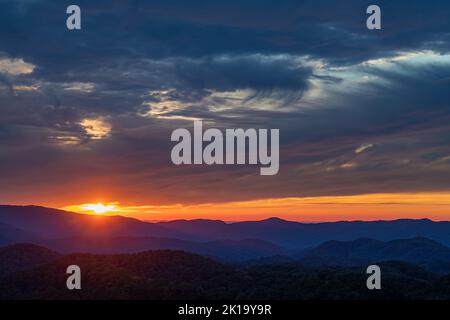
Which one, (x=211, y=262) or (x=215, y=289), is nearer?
(x=215, y=289)

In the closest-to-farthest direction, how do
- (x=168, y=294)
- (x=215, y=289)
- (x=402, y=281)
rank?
(x=168, y=294), (x=215, y=289), (x=402, y=281)
